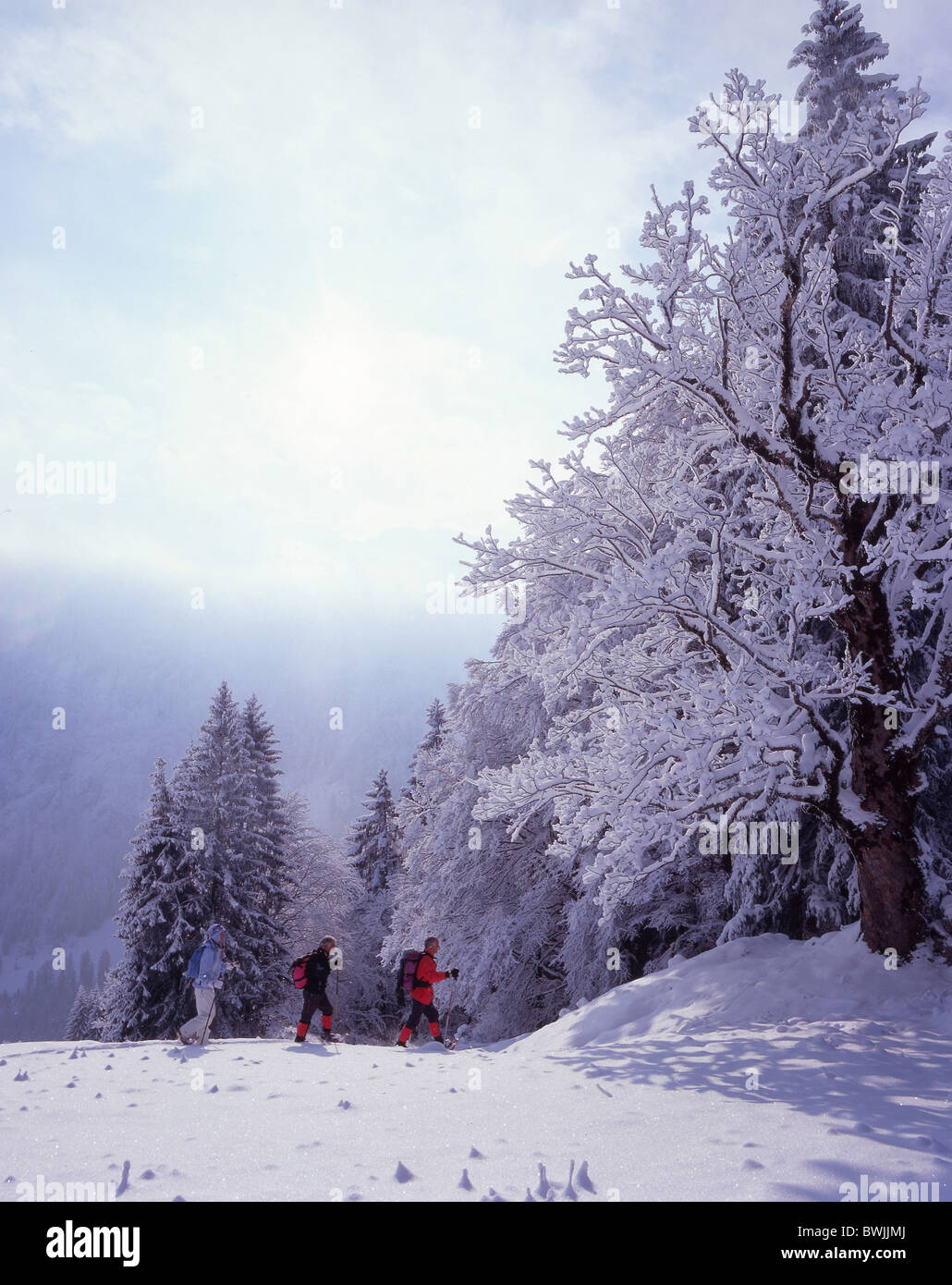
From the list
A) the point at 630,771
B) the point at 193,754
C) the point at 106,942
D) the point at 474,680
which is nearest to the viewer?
the point at 630,771

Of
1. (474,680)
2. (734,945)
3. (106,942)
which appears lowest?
(106,942)

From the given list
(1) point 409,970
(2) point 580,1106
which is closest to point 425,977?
(1) point 409,970

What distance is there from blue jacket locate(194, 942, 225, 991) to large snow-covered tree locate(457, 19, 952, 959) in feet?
15.8

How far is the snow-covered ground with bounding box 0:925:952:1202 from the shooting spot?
3.74m

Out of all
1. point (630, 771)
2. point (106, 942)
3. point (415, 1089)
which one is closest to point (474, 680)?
point (630, 771)

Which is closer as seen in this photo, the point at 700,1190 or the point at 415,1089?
the point at 700,1190

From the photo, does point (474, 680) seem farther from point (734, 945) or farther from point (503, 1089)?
point (503, 1089)

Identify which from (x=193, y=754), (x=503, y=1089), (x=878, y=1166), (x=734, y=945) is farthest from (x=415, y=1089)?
(x=193, y=754)

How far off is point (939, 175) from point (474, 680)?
11994 millimetres

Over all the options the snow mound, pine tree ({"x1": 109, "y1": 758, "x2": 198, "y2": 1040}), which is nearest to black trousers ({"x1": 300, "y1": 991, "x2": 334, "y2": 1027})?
the snow mound

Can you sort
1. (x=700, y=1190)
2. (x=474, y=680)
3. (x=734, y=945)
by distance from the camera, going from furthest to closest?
(x=474, y=680)
(x=734, y=945)
(x=700, y=1190)

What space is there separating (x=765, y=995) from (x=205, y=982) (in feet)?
24.0
